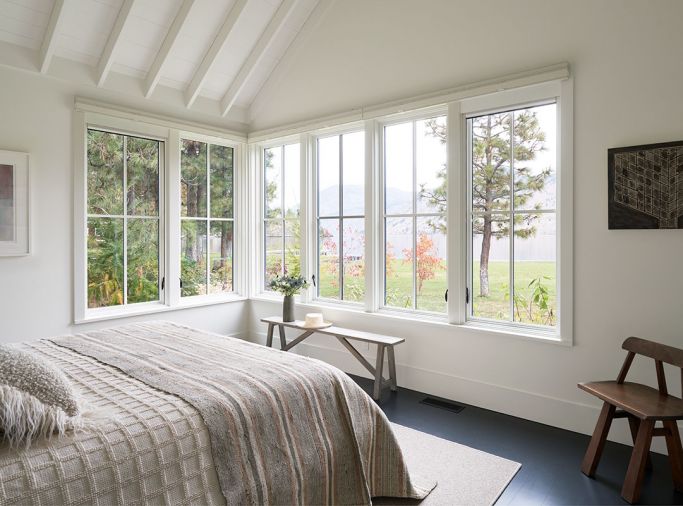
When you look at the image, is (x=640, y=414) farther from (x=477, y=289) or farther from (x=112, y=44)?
(x=112, y=44)

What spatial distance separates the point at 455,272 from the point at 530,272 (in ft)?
1.81

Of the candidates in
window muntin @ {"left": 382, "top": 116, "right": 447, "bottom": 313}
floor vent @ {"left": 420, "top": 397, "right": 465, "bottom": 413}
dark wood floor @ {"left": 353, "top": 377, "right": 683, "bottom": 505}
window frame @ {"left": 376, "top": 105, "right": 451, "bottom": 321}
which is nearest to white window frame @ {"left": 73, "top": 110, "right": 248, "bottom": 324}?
window frame @ {"left": 376, "top": 105, "right": 451, "bottom": 321}

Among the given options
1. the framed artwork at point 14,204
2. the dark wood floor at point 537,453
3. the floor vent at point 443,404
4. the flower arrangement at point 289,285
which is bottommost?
the dark wood floor at point 537,453

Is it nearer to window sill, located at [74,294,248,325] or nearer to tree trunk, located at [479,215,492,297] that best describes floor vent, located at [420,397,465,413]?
tree trunk, located at [479,215,492,297]

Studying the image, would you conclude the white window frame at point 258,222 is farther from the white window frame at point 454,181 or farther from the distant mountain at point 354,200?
the distant mountain at point 354,200

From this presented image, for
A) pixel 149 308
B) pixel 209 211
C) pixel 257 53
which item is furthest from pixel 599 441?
pixel 257 53

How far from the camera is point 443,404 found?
11.3 feet

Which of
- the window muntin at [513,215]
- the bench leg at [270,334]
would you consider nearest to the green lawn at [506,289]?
the window muntin at [513,215]

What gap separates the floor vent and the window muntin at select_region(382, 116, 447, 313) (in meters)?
0.72

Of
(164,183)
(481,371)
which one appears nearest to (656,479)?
(481,371)

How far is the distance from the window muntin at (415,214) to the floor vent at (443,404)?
2.35 ft

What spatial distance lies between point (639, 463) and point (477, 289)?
5.26 ft

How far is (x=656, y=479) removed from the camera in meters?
2.38

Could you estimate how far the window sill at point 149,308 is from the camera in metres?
3.89
